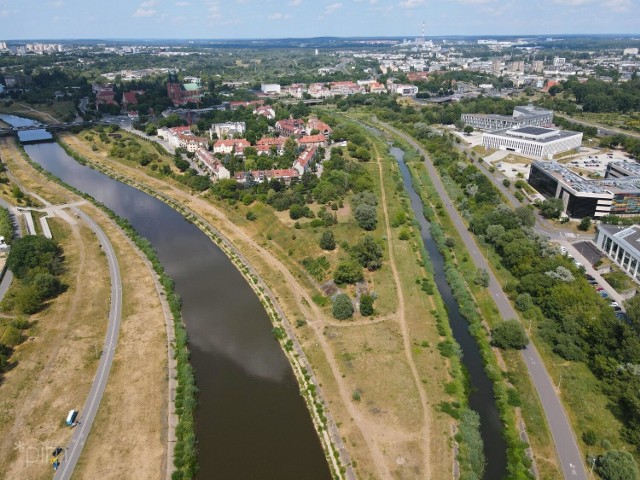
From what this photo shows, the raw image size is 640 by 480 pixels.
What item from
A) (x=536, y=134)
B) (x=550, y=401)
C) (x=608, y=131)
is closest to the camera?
(x=550, y=401)

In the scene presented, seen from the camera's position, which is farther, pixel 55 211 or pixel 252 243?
pixel 55 211

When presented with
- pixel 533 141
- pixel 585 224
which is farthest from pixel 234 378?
pixel 533 141

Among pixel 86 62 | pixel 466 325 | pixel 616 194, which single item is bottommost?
pixel 466 325

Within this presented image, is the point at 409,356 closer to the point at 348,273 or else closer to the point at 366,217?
the point at 348,273

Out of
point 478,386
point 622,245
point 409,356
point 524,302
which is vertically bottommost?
point 478,386

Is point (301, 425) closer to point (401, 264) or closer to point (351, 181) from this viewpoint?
point (401, 264)

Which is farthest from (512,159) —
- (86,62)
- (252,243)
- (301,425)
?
(86,62)

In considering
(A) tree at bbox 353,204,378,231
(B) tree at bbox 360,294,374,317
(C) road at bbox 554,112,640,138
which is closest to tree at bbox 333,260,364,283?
(B) tree at bbox 360,294,374,317

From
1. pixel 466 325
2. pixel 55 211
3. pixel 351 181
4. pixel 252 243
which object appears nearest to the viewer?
pixel 466 325
